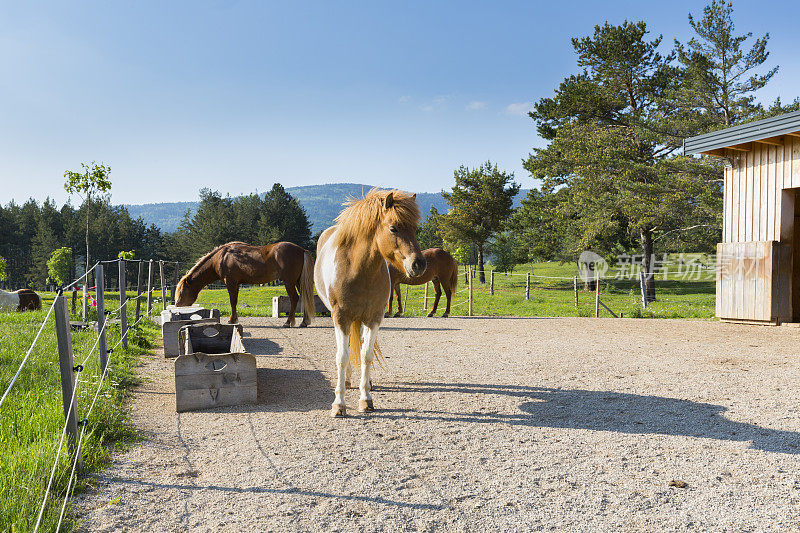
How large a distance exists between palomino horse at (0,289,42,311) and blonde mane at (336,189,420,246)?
1387 cm

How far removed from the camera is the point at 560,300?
22609 millimetres

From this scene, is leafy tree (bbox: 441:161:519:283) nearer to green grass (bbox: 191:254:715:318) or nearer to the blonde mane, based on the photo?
green grass (bbox: 191:254:715:318)

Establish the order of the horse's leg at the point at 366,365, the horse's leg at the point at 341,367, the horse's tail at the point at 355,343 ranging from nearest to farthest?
1. the horse's leg at the point at 341,367
2. the horse's leg at the point at 366,365
3. the horse's tail at the point at 355,343

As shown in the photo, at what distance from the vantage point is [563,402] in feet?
16.4

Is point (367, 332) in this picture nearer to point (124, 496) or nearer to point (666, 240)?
point (124, 496)

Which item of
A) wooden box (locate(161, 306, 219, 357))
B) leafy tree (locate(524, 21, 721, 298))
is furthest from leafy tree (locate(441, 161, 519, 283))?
wooden box (locate(161, 306, 219, 357))

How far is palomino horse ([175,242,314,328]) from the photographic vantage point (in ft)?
34.0

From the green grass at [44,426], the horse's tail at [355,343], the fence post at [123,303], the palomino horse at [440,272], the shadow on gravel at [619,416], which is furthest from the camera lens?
the palomino horse at [440,272]

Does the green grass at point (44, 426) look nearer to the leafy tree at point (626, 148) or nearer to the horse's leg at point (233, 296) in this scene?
the horse's leg at point (233, 296)

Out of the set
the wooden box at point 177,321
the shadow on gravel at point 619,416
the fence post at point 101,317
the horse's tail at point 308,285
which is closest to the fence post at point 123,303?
the wooden box at point 177,321

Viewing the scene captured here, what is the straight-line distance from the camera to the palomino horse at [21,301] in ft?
46.5

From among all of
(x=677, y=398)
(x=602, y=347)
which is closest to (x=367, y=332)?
(x=677, y=398)

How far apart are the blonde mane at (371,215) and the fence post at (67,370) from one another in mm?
2340

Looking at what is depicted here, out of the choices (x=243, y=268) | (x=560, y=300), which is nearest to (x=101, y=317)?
(x=243, y=268)
